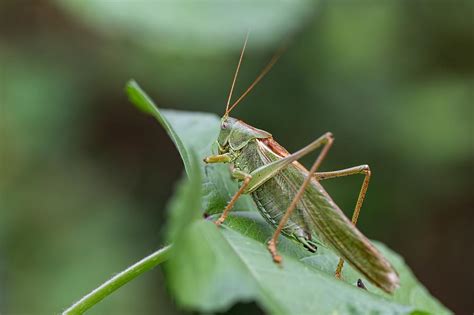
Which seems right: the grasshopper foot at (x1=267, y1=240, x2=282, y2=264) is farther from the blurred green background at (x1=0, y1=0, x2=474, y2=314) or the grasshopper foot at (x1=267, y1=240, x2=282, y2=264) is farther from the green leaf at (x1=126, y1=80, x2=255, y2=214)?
the blurred green background at (x1=0, y1=0, x2=474, y2=314)

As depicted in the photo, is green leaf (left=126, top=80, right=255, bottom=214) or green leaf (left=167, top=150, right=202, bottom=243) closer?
green leaf (left=167, top=150, right=202, bottom=243)

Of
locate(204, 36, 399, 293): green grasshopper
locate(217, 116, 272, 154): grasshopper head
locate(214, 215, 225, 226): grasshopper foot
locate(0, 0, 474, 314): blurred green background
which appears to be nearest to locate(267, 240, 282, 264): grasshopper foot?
locate(204, 36, 399, 293): green grasshopper

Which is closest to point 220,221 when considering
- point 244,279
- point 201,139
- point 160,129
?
point 244,279

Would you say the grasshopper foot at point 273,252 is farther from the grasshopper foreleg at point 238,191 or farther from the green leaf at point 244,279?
the grasshopper foreleg at point 238,191

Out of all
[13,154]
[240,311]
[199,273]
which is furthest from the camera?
[13,154]

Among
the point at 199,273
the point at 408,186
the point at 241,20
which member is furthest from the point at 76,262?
the point at 199,273

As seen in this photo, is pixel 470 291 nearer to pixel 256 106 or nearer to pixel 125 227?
pixel 256 106
